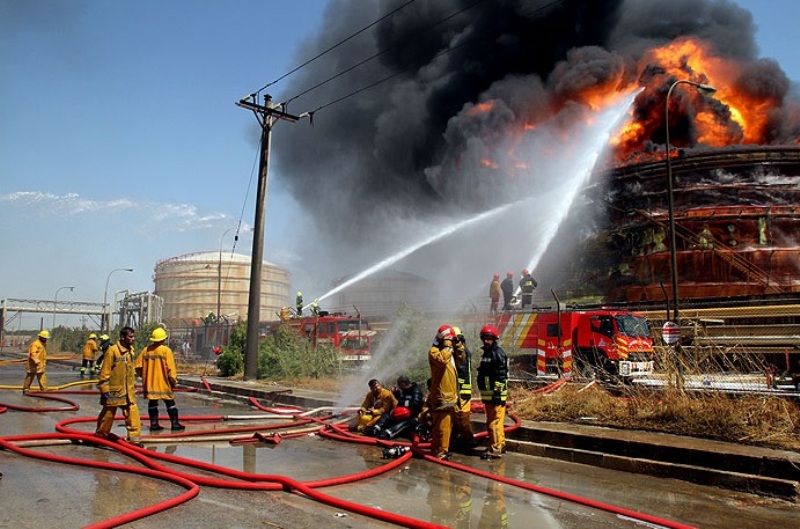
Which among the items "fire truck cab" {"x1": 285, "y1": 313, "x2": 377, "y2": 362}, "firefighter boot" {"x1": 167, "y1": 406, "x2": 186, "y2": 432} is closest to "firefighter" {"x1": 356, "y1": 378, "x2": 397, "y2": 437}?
"firefighter boot" {"x1": 167, "y1": 406, "x2": 186, "y2": 432}

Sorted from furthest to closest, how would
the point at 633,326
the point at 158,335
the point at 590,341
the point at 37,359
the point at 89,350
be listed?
the point at 89,350 → the point at 590,341 → the point at 633,326 → the point at 37,359 → the point at 158,335

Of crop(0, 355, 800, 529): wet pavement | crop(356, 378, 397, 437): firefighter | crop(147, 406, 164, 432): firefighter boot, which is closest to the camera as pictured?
crop(0, 355, 800, 529): wet pavement

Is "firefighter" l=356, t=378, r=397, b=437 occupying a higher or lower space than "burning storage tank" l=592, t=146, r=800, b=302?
lower

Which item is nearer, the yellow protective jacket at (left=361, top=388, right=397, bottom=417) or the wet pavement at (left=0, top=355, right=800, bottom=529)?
the wet pavement at (left=0, top=355, right=800, bottom=529)

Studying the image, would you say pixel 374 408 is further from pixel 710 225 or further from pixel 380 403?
pixel 710 225

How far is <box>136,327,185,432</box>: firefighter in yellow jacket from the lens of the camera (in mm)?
8641

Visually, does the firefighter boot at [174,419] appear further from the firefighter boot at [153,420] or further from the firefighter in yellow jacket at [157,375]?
the firefighter boot at [153,420]

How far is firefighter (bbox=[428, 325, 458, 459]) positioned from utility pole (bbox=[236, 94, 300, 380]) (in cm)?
1110

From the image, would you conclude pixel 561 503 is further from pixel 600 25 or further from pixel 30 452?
pixel 600 25

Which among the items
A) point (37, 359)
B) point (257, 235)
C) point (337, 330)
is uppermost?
point (257, 235)

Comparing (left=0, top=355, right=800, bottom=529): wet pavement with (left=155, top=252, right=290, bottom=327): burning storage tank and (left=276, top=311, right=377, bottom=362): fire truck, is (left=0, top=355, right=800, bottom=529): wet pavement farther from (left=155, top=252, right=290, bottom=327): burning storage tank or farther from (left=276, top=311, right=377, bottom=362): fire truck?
(left=155, top=252, right=290, bottom=327): burning storage tank

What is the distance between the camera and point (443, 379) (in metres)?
7.35

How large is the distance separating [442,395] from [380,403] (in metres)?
1.91

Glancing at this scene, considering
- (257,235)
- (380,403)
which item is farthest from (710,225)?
(380,403)
